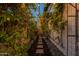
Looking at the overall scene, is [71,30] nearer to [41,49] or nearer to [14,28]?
[41,49]

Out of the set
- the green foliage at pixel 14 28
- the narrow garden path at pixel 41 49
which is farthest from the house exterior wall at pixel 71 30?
the green foliage at pixel 14 28

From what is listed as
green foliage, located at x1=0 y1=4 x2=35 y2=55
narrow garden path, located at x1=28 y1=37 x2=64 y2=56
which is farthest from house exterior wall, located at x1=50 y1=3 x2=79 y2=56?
green foliage, located at x1=0 y1=4 x2=35 y2=55

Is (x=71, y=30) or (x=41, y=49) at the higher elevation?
(x=71, y=30)

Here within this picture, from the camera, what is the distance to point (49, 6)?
8.14 feet

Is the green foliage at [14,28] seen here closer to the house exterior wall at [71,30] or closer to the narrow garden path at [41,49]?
the narrow garden path at [41,49]

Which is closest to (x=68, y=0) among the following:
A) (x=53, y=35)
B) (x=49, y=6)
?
(x=49, y=6)

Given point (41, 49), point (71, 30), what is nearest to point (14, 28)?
point (41, 49)

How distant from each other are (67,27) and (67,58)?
0.37m

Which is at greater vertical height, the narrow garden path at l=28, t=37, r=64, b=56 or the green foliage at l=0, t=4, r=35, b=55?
the green foliage at l=0, t=4, r=35, b=55

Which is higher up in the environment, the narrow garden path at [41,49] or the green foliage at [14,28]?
the green foliage at [14,28]

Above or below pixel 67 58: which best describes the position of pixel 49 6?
above

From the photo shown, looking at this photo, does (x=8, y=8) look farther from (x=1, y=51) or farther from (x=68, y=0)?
(x=68, y=0)

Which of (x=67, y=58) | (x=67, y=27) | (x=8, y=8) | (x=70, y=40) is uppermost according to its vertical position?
(x=8, y=8)

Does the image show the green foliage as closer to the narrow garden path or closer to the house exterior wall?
the narrow garden path
